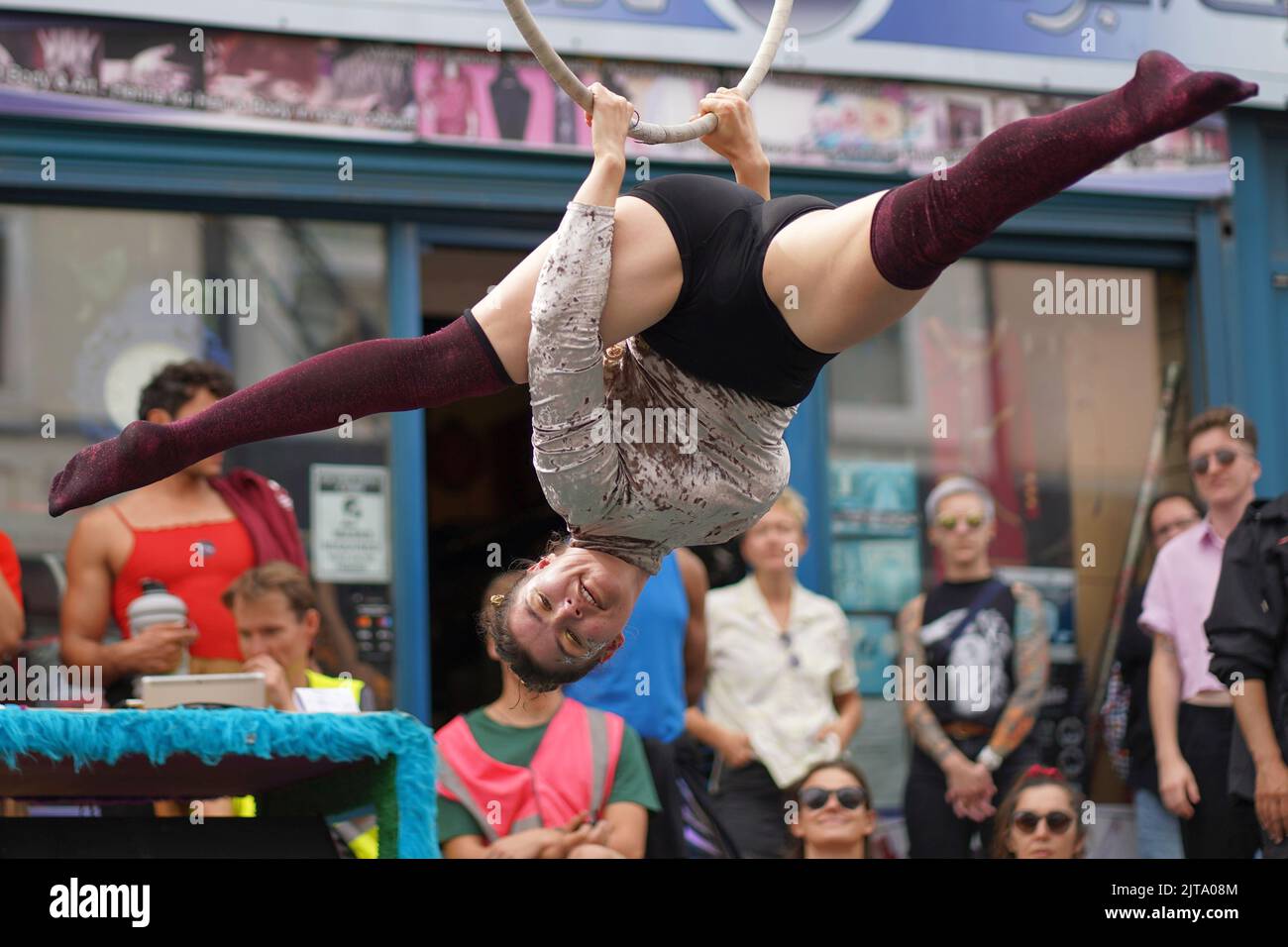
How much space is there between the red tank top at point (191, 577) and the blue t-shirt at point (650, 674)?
3.67 ft

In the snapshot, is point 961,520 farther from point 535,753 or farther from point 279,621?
point 279,621

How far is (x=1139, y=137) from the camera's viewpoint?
11.7 feet

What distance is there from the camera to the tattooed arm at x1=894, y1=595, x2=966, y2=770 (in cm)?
631

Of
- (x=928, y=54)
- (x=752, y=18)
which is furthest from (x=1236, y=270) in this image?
(x=752, y=18)

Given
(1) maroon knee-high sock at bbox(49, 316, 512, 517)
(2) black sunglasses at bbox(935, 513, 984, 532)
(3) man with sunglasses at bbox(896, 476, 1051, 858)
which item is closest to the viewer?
(1) maroon knee-high sock at bbox(49, 316, 512, 517)

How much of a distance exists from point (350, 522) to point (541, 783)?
6.30 ft

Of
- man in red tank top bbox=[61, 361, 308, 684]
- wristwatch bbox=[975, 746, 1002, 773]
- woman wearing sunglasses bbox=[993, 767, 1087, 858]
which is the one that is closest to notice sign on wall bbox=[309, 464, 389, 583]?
man in red tank top bbox=[61, 361, 308, 684]

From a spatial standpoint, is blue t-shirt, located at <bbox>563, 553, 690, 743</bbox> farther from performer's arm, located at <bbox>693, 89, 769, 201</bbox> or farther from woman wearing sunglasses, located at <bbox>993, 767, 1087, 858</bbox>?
performer's arm, located at <bbox>693, 89, 769, 201</bbox>

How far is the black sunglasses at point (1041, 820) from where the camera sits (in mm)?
5910

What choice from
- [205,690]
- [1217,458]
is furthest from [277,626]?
[1217,458]

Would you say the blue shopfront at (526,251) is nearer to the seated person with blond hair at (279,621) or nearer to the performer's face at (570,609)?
the seated person with blond hair at (279,621)

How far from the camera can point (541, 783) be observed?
5594mm

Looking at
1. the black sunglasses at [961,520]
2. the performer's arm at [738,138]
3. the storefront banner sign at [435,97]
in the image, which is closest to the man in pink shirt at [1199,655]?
the black sunglasses at [961,520]
